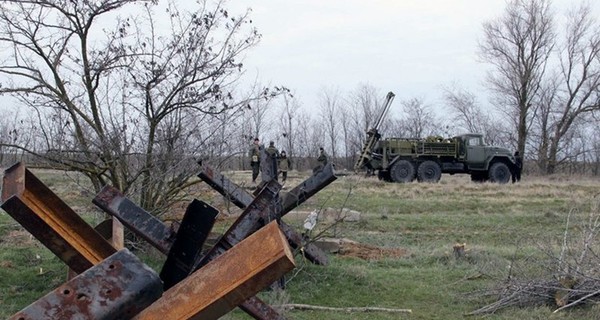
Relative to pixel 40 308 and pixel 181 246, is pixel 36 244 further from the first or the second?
pixel 40 308

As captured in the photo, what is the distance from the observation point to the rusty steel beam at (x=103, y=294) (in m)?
1.57

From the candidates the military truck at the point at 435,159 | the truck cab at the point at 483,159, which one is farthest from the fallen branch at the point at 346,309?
the truck cab at the point at 483,159

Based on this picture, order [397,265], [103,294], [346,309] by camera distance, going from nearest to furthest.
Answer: [103,294]
[346,309]
[397,265]

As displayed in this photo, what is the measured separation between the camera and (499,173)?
30500mm

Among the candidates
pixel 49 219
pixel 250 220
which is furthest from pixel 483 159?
pixel 49 219

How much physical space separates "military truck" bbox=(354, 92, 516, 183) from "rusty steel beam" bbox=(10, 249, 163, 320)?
26.1m

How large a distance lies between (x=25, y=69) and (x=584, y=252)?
6.82 metres

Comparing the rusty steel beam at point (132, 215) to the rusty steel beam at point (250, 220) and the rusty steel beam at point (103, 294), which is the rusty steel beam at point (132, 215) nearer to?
the rusty steel beam at point (250, 220)

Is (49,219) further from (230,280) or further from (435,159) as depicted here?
(435,159)

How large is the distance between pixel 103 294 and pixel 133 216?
243 centimetres

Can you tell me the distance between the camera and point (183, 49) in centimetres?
873

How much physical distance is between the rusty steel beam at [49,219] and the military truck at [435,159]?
25.2 m

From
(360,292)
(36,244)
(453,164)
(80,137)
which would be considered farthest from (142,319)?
(453,164)

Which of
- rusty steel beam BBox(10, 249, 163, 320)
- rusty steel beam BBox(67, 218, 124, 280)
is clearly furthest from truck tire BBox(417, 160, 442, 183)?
rusty steel beam BBox(10, 249, 163, 320)
